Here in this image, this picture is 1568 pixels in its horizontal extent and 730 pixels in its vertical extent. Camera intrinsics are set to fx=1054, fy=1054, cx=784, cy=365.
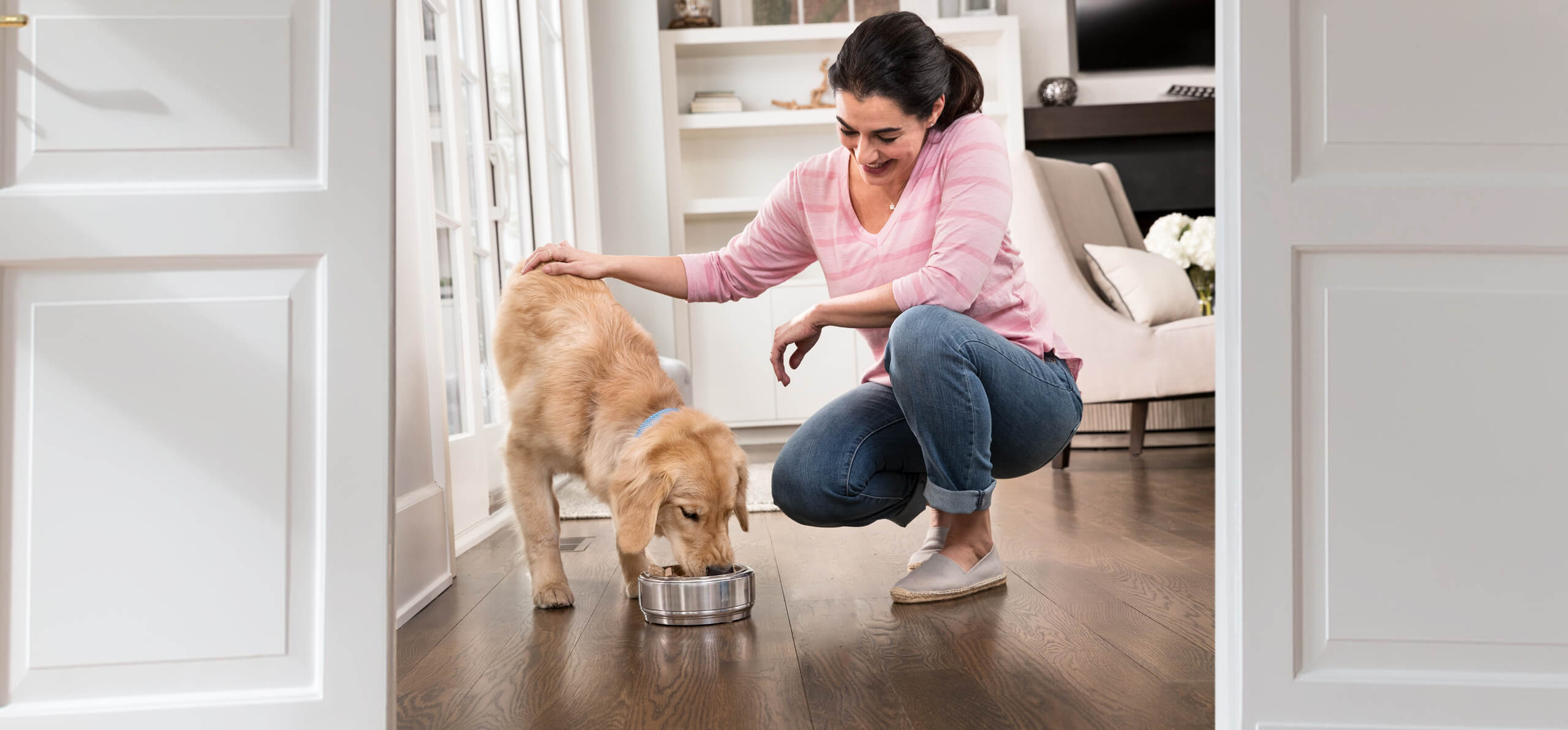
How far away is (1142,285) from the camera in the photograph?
12.8 feet

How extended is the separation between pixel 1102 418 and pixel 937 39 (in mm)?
3011

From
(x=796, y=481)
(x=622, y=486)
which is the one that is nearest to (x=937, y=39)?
(x=796, y=481)

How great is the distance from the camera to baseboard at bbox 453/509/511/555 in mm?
2574

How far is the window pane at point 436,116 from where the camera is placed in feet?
8.39

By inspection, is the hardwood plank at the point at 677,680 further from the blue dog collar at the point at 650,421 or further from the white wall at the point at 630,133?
the white wall at the point at 630,133

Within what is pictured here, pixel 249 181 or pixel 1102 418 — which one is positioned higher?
pixel 249 181

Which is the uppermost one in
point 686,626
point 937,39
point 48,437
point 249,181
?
point 937,39

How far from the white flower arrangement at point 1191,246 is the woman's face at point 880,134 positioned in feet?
9.34

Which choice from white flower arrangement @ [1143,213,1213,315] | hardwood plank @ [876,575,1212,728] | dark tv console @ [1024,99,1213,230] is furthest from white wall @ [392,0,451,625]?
dark tv console @ [1024,99,1213,230]

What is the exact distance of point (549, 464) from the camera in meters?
1.96

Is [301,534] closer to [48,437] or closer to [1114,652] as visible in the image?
[48,437]

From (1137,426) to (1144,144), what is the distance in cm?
221

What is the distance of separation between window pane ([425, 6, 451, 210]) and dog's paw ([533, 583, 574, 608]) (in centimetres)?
111

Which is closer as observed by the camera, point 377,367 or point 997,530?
point 377,367
